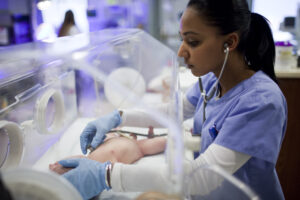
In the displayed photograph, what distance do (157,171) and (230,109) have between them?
52 centimetres

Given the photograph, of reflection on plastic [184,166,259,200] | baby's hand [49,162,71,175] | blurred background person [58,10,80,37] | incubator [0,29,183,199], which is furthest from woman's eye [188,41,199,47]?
blurred background person [58,10,80,37]

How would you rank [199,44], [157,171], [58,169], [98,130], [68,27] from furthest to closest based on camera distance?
[68,27] → [98,130] → [199,44] → [58,169] → [157,171]

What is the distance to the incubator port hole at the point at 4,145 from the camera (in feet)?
3.69

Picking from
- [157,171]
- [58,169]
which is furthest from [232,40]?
[58,169]

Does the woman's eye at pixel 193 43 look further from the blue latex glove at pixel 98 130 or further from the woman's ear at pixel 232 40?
the blue latex glove at pixel 98 130

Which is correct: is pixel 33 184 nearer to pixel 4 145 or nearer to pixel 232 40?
pixel 4 145

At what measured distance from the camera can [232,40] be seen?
1.07m

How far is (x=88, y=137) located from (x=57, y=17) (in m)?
4.56

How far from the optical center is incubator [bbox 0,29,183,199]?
88 cm

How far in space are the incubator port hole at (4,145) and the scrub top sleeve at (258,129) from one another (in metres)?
0.87

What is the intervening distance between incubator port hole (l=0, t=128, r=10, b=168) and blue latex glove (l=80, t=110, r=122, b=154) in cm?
31

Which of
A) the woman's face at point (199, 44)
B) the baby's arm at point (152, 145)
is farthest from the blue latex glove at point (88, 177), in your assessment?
the woman's face at point (199, 44)

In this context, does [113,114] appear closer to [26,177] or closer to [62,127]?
[62,127]

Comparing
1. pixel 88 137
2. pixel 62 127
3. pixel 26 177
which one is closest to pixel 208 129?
pixel 88 137
